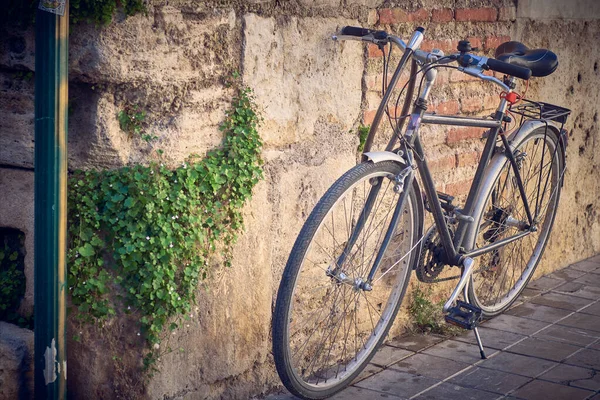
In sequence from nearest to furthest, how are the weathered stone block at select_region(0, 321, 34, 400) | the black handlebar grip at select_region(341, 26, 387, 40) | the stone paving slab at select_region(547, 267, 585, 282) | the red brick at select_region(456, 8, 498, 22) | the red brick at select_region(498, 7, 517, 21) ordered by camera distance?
the weathered stone block at select_region(0, 321, 34, 400)
the black handlebar grip at select_region(341, 26, 387, 40)
the red brick at select_region(456, 8, 498, 22)
the red brick at select_region(498, 7, 517, 21)
the stone paving slab at select_region(547, 267, 585, 282)

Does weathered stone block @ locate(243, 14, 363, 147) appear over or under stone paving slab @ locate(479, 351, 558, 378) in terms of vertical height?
over

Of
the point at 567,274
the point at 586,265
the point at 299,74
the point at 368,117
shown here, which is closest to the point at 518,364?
the point at 368,117

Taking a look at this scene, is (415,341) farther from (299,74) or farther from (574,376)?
(299,74)

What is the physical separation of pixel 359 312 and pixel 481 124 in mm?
990

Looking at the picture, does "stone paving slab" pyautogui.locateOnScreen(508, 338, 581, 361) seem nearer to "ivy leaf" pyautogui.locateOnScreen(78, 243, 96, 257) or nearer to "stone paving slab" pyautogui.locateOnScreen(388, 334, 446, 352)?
"stone paving slab" pyautogui.locateOnScreen(388, 334, 446, 352)

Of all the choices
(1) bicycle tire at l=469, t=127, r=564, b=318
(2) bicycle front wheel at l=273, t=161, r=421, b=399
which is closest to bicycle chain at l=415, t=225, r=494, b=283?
(2) bicycle front wheel at l=273, t=161, r=421, b=399

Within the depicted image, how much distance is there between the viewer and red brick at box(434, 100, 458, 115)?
13.8 ft

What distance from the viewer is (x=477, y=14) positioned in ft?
14.6

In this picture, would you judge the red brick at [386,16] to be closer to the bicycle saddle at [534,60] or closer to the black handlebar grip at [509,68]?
the bicycle saddle at [534,60]

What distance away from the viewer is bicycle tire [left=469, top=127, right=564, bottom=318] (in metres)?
4.21

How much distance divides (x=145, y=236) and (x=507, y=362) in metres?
1.85

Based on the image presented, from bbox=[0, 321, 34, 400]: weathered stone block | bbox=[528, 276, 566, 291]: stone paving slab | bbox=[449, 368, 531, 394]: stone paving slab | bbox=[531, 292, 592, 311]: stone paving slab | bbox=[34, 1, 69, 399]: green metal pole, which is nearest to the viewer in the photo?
bbox=[34, 1, 69, 399]: green metal pole

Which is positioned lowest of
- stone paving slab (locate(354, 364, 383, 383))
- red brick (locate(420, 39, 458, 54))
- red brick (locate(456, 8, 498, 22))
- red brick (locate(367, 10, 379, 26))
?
stone paving slab (locate(354, 364, 383, 383))

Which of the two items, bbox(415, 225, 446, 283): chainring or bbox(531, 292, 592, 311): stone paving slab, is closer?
bbox(415, 225, 446, 283): chainring
